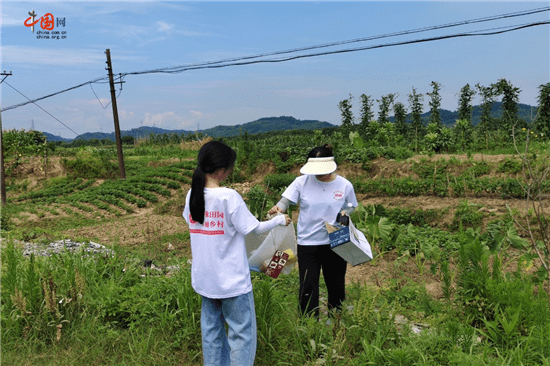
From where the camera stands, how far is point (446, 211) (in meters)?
9.17

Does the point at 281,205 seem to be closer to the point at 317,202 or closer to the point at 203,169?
Answer: the point at 317,202

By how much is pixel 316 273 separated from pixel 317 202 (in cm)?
68

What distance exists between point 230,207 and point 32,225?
11.7 m

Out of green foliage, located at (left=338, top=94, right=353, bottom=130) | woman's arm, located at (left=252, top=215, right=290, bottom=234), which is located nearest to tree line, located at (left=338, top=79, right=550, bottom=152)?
green foliage, located at (left=338, top=94, right=353, bottom=130)

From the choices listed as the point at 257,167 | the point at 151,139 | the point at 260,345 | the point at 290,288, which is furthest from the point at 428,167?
the point at 151,139

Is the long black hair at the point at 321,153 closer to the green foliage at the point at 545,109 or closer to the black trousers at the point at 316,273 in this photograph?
the black trousers at the point at 316,273

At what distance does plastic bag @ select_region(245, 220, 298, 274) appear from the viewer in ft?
11.2

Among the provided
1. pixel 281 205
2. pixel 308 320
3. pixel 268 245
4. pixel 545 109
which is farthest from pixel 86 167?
pixel 545 109

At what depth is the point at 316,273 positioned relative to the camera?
12.6ft

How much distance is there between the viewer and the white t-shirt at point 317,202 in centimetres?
378

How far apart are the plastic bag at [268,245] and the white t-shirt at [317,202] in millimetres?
270

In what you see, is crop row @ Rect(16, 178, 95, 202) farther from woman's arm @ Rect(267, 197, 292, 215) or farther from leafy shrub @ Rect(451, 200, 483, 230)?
woman's arm @ Rect(267, 197, 292, 215)

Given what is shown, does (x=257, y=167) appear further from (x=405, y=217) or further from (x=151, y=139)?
(x=151, y=139)

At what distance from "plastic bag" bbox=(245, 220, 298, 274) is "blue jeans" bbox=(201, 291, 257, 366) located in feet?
1.78
